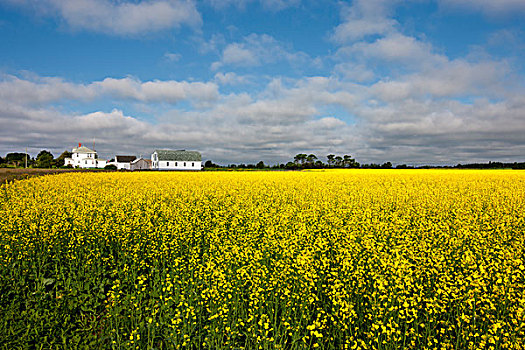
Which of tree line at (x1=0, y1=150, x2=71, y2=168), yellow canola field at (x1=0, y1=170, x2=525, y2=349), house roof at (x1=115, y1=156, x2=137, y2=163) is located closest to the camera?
yellow canola field at (x1=0, y1=170, x2=525, y2=349)

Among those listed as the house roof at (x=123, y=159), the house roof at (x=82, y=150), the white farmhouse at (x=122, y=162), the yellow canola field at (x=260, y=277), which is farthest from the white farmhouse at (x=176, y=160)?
→ the yellow canola field at (x=260, y=277)

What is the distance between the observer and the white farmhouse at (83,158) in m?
121

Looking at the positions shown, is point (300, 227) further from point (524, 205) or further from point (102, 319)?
point (524, 205)

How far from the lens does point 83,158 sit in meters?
124

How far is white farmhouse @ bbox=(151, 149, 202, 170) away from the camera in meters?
91.2

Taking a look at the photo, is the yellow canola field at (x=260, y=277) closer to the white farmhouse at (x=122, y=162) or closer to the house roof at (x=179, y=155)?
the house roof at (x=179, y=155)

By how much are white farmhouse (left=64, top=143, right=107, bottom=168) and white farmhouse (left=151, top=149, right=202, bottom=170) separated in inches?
1773

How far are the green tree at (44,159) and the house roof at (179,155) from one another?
1251 inches

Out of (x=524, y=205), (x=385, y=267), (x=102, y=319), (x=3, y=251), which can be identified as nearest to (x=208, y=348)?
(x=102, y=319)

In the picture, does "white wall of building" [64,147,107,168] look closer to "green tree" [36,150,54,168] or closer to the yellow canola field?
"green tree" [36,150,54,168]

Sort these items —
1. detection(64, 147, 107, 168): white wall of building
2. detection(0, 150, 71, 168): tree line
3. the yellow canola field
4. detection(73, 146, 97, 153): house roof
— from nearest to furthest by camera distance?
the yellow canola field → detection(0, 150, 71, 168): tree line → detection(64, 147, 107, 168): white wall of building → detection(73, 146, 97, 153): house roof

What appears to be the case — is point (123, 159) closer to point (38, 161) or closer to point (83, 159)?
point (83, 159)

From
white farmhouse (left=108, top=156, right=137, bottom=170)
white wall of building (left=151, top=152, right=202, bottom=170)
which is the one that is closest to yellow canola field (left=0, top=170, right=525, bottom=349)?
white wall of building (left=151, top=152, right=202, bottom=170)

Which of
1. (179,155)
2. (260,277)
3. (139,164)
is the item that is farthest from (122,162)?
(260,277)
